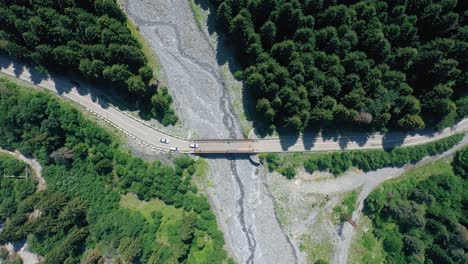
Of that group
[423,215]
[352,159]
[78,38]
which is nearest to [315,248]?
[352,159]

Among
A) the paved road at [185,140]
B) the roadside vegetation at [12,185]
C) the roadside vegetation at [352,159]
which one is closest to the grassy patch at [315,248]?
the roadside vegetation at [352,159]

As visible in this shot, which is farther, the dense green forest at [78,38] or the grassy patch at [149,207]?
the grassy patch at [149,207]

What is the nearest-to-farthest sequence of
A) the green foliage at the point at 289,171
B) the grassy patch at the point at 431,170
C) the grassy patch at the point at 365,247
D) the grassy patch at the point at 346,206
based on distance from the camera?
the green foliage at the point at 289,171, the grassy patch at the point at 346,206, the grassy patch at the point at 365,247, the grassy patch at the point at 431,170

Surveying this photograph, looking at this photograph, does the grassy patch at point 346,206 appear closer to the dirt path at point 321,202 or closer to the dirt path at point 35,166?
the dirt path at point 321,202

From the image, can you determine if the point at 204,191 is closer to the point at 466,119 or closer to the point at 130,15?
the point at 130,15

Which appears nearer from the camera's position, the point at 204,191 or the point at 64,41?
the point at 64,41

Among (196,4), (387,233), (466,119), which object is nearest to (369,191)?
(387,233)

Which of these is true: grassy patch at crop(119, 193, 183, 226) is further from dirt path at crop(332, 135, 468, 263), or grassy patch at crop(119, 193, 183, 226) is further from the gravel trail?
dirt path at crop(332, 135, 468, 263)
